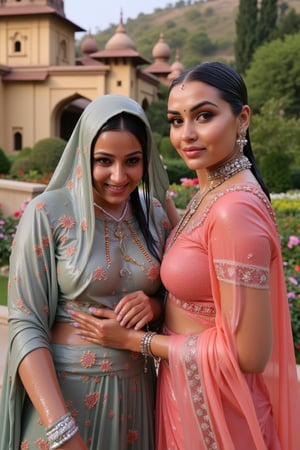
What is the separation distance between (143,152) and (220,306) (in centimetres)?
51

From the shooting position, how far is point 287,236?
17.9ft

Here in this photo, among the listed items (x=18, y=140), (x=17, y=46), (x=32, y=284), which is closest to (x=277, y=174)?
(x=32, y=284)

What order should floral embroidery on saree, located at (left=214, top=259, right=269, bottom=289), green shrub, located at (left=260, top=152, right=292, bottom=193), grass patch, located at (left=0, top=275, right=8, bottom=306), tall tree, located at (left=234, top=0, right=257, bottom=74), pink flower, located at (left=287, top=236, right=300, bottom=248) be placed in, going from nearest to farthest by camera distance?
1. floral embroidery on saree, located at (left=214, top=259, right=269, bottom=289)
2. grass patch, located at (left=0, top=275, right=8, bottom=306)
3. pink flower, located at (left=287, top=236, right=300, bottom=248)
4. green shrub, located at (left=260, top=152, right=292, bottom=193)
5. tall tree, located at (left=234, top=0, right=257, bottom=74)

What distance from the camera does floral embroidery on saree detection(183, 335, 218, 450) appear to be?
1.31 meters

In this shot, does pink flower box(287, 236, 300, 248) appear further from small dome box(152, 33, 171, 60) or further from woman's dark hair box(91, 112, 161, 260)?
small dome box(152, 33, 171, 60)

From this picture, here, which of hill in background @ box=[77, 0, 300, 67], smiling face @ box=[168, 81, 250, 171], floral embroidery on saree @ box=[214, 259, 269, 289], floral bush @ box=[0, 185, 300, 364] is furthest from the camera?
hill in background @ box=[77, 0, 300, 67]

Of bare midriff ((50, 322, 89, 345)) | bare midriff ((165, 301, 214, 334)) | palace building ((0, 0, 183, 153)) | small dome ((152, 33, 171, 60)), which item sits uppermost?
small dome ((152, 33, 171, 60))

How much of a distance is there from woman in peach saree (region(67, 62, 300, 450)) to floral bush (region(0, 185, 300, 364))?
4.95ft

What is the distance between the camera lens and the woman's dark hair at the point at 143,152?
4.48 ft

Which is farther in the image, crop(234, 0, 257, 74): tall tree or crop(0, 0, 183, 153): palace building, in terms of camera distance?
crop(234, 0, 257, 74): tall tree

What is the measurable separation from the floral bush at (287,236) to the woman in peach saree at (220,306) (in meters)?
1.51

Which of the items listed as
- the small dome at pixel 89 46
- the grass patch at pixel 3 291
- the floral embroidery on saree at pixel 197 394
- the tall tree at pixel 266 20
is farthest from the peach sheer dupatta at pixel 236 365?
the tall tree at pixel 266 20

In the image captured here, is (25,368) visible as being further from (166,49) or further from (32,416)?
(166,49)

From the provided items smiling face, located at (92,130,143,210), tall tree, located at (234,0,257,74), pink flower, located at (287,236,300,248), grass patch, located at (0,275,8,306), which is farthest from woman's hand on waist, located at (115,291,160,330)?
tall tree, located at (234,0,257,74)
